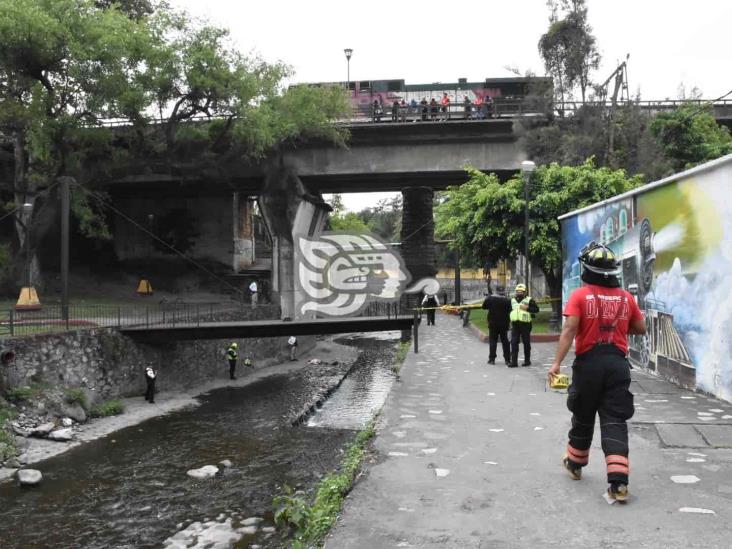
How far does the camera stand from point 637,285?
10789 mm

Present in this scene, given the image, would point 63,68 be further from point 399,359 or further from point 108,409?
point 399,359

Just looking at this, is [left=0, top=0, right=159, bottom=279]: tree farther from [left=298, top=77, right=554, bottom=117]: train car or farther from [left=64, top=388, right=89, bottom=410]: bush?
[left=298, top=77, right=554, bottom=117]: train car

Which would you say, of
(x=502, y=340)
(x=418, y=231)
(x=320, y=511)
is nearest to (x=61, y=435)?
(x=502, y=340)

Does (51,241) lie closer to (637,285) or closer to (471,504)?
(637,285)

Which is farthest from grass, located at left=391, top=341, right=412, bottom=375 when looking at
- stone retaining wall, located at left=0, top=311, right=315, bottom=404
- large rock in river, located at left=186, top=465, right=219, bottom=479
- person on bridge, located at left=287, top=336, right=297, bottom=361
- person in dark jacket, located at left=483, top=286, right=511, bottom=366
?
person on bridge, located at left=287, top=336, right=297, bottom=361

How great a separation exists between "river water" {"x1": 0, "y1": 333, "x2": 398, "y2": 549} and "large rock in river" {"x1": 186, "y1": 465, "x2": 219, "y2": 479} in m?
0.16

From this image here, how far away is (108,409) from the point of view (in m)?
16.4

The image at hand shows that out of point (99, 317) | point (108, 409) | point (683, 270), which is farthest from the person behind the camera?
point (99, 317)

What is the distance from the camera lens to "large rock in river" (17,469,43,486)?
10633 mm

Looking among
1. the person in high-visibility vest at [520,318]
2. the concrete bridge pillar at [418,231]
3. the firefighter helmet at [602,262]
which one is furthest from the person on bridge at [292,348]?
the firefighter helmet at [602,262]

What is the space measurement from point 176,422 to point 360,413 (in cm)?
488

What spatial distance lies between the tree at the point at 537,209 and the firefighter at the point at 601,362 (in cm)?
1449

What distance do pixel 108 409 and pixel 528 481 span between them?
46.4 feet

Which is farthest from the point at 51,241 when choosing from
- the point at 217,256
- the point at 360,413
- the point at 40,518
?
the point at 40,518
